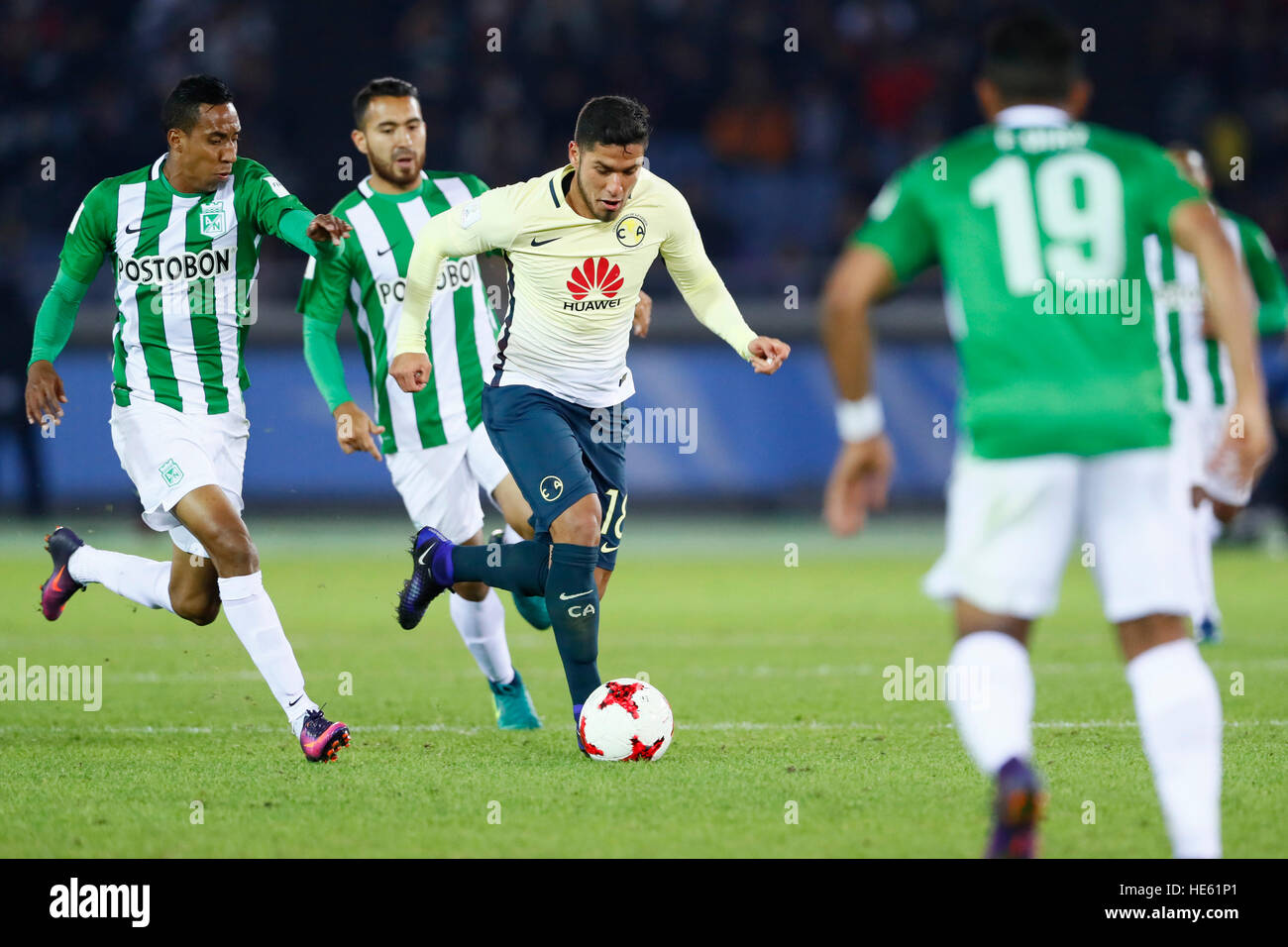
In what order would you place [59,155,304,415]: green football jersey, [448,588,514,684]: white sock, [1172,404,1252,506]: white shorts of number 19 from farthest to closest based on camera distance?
1. [1172,404,1252,506]: white shorts of number 19
2. [448,588,514,684]: white sock
3. [59,155,304,415]: green football jersey

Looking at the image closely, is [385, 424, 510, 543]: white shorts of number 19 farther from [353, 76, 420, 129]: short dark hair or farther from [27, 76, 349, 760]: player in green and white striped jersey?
[353, 76, 420, 129]: short dark hair

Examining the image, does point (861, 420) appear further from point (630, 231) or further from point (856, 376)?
point (630, 231)

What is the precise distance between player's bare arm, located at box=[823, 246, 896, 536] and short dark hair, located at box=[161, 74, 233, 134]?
315 cm

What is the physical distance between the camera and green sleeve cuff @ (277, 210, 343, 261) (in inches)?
221

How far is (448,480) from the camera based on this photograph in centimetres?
682

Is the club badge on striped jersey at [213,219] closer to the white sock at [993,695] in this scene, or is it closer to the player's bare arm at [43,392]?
the player's bare arm at [43,392]

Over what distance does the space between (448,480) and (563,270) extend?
4.46 ft

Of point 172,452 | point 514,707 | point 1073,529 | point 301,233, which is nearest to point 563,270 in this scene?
point 301,233

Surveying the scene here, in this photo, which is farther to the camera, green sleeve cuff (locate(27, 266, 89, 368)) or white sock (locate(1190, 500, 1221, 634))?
white sock (locate(1190, 500, 1221, 634))

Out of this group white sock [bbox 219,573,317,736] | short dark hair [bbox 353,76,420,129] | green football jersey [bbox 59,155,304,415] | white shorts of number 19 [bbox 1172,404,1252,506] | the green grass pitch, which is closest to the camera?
the green grass pitch

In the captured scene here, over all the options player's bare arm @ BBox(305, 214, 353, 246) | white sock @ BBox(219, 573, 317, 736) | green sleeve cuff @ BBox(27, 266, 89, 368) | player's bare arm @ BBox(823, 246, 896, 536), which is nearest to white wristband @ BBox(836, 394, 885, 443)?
player's bare arm @ BBox(823, 246, 896, 536)

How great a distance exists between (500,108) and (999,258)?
54.0ft

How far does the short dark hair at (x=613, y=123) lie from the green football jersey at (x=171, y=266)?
128cm

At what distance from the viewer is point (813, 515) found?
57.0ft
